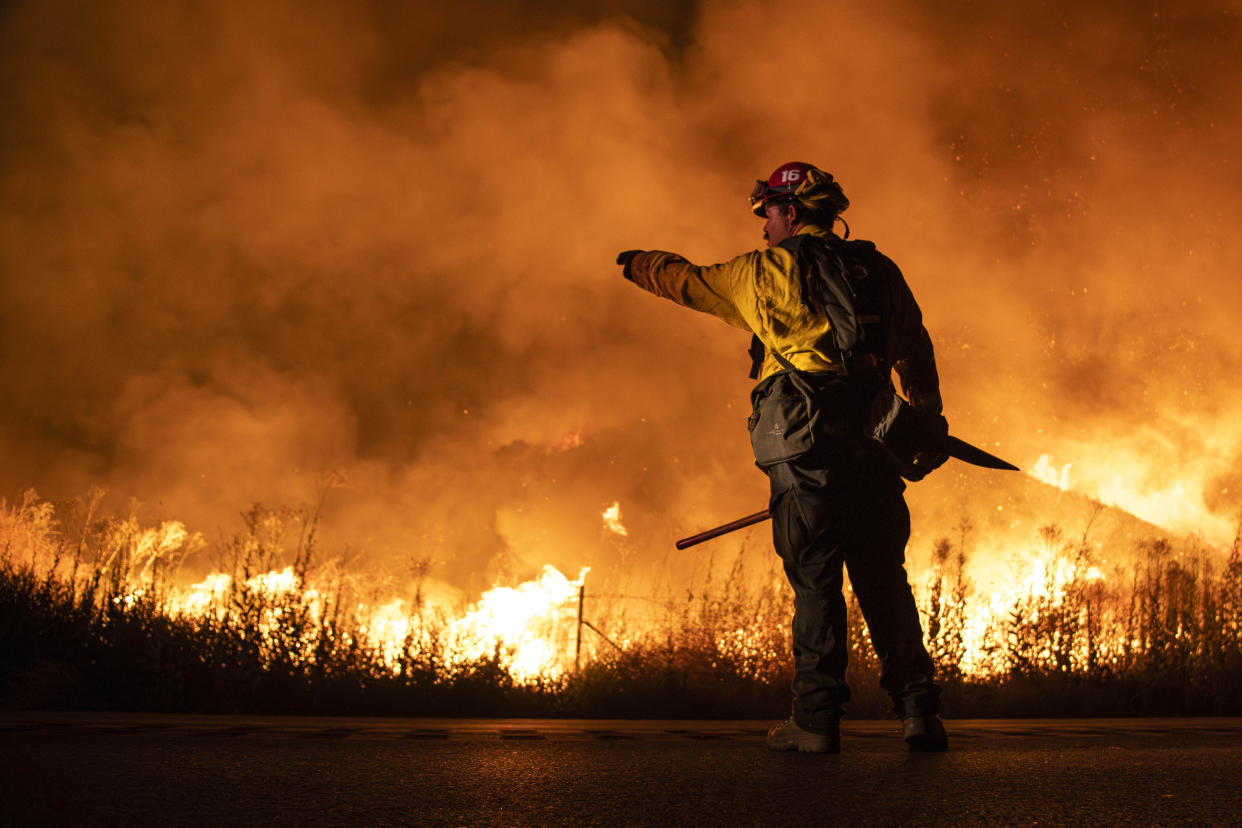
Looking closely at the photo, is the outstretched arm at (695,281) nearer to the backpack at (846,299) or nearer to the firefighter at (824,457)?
the firefighter at (824,457)

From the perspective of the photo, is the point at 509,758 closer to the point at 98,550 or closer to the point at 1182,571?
the point at 98,550

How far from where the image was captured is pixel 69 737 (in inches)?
122

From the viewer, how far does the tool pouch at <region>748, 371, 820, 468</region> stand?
3395 millimetres

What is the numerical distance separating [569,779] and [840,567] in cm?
A: 135

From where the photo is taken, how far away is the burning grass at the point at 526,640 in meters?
6.05

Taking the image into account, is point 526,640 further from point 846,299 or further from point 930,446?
point 846,299

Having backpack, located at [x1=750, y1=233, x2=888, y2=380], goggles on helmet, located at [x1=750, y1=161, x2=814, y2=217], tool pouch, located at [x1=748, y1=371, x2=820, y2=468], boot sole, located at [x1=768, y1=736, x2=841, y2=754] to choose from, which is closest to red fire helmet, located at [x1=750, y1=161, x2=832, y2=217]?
goggles on helmet, located at [x1=750, y1=161, x2=814, y2=217]

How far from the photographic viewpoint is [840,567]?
3451 millimetres

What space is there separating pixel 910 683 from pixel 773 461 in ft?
2.92

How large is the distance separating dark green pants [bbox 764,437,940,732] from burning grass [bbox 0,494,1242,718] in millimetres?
3101

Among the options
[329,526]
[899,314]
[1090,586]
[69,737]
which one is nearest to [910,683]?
[899,314]

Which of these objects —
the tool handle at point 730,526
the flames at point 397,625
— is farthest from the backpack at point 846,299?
the flames at point 397,625

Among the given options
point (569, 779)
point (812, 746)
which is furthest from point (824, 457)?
point (569, 779)

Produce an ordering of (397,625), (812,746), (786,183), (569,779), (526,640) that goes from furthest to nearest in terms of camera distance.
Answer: (526,640) → (397,625) → (786,183) → (812,746) → (569,779)
